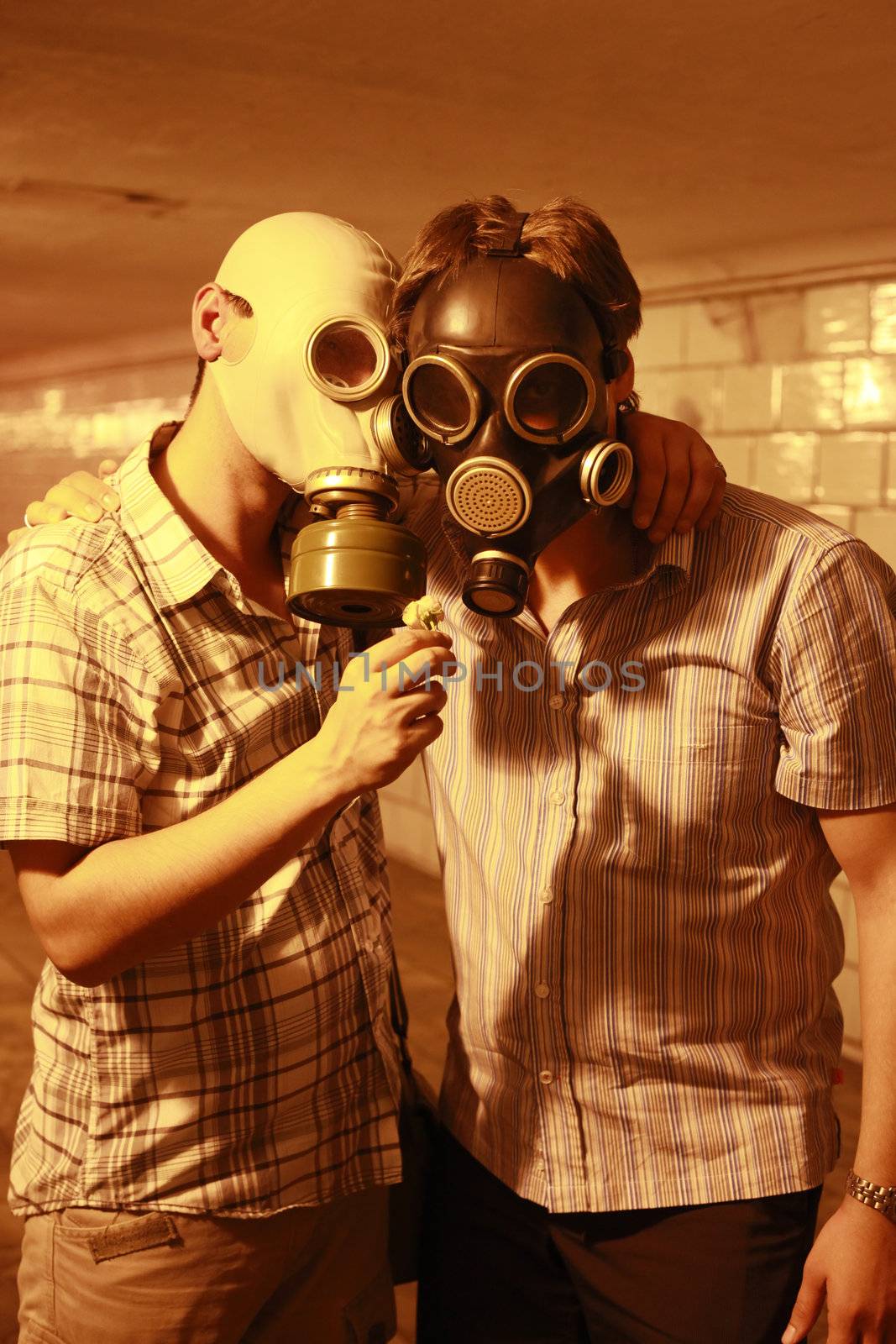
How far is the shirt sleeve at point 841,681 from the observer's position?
1164 millimetres

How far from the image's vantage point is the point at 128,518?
4.29 feet

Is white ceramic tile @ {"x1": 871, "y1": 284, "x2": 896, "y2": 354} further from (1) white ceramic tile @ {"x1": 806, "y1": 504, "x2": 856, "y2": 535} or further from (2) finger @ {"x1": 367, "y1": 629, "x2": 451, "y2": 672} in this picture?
(2) finger @ {"x1": 367, "y1": 629, "x2": 451, "y2": 672}

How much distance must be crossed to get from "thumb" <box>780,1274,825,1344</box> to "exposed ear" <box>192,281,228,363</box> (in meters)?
1.20

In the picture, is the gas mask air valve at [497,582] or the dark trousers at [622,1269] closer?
the gas mask air valve at [497,582]

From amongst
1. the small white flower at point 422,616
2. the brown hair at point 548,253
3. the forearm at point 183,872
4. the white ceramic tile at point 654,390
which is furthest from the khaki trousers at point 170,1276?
the white ceramic tile at point 654,390

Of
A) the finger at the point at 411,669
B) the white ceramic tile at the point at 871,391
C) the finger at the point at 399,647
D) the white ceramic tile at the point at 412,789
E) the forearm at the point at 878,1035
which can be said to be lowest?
the white ceramic tile at the point at 412,789

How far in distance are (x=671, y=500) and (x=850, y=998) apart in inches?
99.7

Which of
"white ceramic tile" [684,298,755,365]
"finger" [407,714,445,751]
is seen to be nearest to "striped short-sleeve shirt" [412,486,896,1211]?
"finger" [407,714,445,751]

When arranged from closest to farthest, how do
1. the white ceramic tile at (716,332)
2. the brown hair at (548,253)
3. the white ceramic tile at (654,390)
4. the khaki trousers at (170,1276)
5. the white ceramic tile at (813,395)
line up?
the brown hair at (548,253), the khaki trousers at (170,1276), the white ceramic tile at (813,395), the white ceramic tile at (716,332), the white ceramic tile at (654,390)

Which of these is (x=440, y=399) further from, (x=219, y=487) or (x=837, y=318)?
(x=837, y=318)

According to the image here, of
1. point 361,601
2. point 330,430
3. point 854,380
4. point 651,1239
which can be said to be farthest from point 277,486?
point 854,380

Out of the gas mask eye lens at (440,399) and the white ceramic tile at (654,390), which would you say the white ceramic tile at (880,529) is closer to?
the white ceramic tile at (654,390)

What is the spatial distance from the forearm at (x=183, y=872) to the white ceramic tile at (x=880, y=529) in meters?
2.40

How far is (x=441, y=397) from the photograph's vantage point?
1.17m
